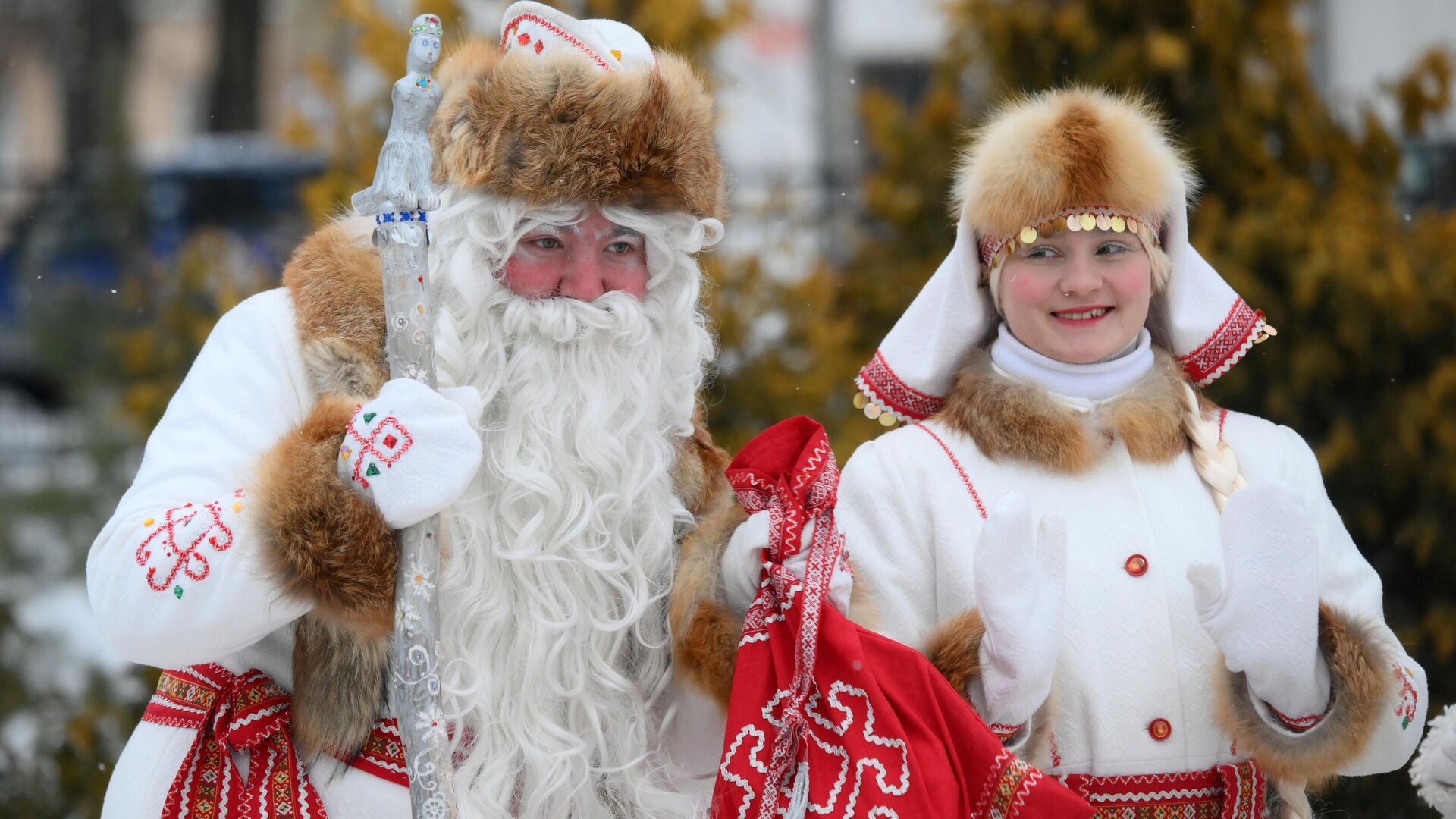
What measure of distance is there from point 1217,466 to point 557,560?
1409 millimetres

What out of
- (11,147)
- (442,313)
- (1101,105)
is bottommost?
→ (11,147)

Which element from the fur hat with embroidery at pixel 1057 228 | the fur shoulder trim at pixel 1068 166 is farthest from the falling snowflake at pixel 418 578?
the fur shoulder trim at pixel 1068 166

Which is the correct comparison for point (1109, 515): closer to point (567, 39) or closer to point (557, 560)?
point (557, 560)

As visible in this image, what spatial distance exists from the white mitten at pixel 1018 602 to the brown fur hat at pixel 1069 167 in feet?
2.23

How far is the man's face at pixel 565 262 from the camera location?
296 cm

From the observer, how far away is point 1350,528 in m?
5.30

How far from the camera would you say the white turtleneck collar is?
3.20 metres

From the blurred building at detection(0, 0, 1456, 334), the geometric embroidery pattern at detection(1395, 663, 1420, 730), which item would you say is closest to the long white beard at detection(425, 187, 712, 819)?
the geometric embroidery pattern at detection(1395, 663, 1420, 730)

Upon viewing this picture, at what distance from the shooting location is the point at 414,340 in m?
2.60

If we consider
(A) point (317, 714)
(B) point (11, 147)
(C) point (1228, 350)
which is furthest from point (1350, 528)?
(B) point (11, 147)

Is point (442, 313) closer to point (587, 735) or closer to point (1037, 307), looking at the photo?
point (587, 735)

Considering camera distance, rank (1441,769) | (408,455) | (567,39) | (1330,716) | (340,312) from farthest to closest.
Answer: (1441,769)
(567,39)
(1330,716)
(340,312)
(408,455)

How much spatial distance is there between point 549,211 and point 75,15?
8.91 meters

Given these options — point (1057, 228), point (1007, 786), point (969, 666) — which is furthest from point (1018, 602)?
point (1057, 228)
